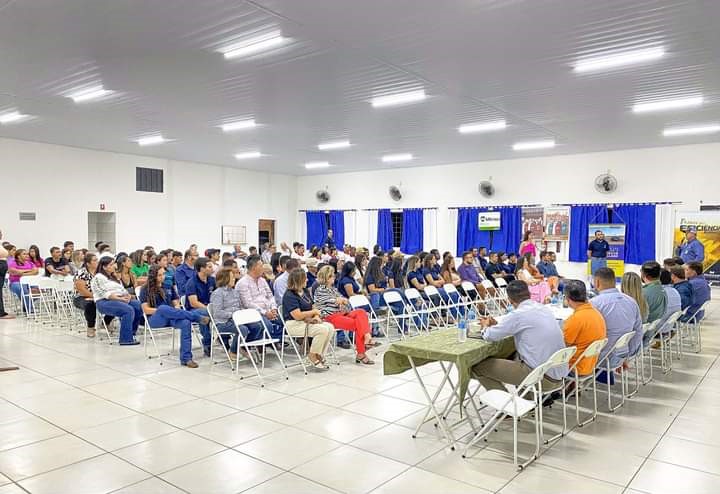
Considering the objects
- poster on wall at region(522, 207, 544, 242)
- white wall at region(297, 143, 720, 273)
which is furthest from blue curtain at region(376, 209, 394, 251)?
poster on wall at region(522, 207, 544, 242)

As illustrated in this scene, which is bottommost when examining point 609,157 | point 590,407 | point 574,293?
point 590,407

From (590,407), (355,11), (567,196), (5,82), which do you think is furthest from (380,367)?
(567,196)

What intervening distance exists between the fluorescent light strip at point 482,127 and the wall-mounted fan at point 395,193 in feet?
18.8

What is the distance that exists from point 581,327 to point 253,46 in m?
4.29

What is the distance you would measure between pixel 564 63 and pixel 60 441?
6219mm

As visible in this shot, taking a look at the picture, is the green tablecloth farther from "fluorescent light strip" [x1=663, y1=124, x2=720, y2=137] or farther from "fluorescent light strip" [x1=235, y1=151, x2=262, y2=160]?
"fluorescent light strip" [x1=235, y1=151, x2=262, y2=160]

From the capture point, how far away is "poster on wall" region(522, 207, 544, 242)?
13570 millimetres

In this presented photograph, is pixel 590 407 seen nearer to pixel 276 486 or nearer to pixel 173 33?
pixel 276 486

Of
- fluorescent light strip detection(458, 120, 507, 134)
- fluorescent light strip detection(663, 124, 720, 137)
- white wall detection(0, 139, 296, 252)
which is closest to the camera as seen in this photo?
fluorescent light strip detection(458, 120, 507, 134)

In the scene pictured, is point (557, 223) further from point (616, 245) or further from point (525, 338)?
point (525, 338)

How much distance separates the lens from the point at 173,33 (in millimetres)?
5273

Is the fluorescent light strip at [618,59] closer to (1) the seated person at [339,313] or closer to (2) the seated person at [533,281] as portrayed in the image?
(2) the seated person at [533,281]

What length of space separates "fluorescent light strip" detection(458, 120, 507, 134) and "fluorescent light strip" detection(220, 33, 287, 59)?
5064mm

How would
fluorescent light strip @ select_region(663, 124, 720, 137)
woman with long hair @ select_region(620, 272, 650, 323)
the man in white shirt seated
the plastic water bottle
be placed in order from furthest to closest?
1. fluorescent light strip @ select_region(663, 124, 720, 137)
2. woman with long hair @ select_region(620, 272, 650, 323)
3. the plastic water bottle
4. the man in white shirt seated
